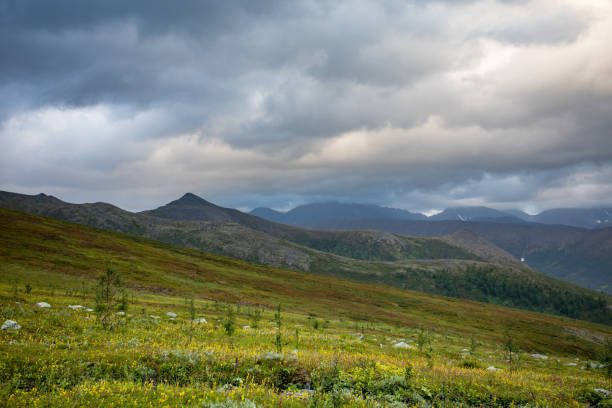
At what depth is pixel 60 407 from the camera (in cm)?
841

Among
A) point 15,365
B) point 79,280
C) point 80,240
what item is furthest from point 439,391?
point 80,240

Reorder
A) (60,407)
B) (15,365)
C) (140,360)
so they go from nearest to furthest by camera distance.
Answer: (60,407) < (15,365) < (140,360)

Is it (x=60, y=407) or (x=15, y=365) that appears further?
(x=15, y=365)

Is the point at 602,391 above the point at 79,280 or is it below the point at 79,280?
above

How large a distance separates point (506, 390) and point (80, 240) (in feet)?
407

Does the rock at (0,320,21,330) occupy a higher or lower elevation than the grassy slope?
higher

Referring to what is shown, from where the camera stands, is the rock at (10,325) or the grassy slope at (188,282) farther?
the grassy slope at (188,282)

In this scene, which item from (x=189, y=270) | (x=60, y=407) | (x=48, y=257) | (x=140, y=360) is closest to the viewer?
(x=60, y=407)

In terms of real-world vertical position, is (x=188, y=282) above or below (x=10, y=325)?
below

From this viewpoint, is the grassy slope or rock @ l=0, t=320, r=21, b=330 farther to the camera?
the grassy slope

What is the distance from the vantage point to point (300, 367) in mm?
13852

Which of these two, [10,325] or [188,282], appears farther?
A: [188,282]

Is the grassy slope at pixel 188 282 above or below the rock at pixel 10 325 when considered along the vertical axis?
below

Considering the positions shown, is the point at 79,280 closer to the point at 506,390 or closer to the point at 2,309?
the point at 2,309
